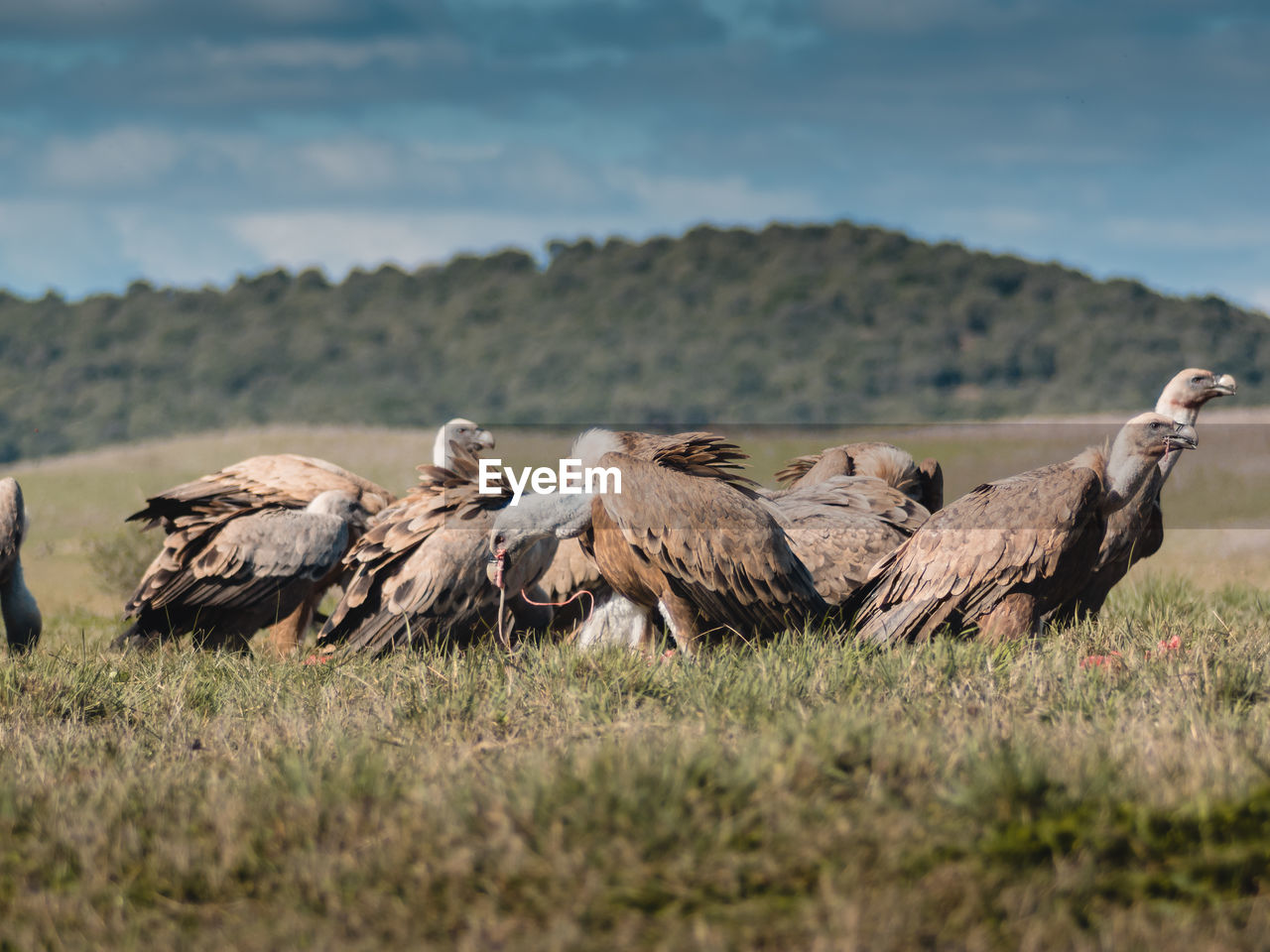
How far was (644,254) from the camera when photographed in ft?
415

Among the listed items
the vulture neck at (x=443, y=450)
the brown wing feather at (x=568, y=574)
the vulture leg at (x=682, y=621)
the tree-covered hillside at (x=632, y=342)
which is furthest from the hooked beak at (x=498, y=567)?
the tree-covered hillside at (x=632, y=342)

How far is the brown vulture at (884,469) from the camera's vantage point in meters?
9.28

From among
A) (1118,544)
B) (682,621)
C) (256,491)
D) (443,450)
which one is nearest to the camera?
(682,621)

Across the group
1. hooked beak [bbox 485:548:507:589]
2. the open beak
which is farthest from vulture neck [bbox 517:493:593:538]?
the open beak

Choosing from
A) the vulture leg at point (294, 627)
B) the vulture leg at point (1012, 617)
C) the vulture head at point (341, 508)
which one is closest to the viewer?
the vulture leg at point (1012, 617)

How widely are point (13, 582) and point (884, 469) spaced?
5858mm

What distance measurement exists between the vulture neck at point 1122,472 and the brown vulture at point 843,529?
55.6 inches

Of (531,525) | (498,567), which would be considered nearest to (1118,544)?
(531,525)

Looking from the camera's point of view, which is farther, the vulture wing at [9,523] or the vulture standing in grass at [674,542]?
the vulture wing at [9,523]

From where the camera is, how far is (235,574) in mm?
8156

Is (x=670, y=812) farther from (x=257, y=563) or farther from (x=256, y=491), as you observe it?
(x=256, y=491)

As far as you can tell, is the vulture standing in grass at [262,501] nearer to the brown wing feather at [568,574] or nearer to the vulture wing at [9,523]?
the vulture wing at [9,523]

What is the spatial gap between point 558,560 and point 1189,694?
383 cm

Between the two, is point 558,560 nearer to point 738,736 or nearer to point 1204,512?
point 738,736
